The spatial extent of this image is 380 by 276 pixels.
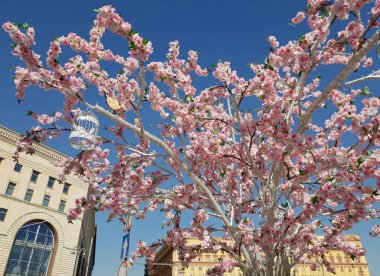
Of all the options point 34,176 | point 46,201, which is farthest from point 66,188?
point 34,176

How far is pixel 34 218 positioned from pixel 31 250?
3.12 metres

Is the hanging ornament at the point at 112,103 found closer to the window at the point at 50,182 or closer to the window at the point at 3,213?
the window at the point at 3,213

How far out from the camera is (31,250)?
100 ft

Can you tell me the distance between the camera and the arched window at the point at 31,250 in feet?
95.1

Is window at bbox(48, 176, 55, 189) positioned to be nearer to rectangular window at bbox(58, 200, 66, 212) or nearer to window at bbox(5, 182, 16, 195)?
rectangular window at bbox(58, 200, 66, 212)

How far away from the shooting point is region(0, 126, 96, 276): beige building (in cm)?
2908

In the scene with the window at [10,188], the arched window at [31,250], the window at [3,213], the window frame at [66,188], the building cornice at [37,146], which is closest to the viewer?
the window at [3,213]

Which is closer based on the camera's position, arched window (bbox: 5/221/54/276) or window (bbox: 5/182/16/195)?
arched window (bbox: 5/221/54/276)

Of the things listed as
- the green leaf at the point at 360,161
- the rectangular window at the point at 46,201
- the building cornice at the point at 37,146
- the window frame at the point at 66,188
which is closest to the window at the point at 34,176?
the building cornice at the point at 37,146

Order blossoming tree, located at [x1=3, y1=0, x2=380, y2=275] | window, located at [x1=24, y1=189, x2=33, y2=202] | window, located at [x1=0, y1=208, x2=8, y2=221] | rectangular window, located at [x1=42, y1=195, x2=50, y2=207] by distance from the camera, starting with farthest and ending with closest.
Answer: rectangular window, located at [x1=42, y1=195, x2=50, y2=207] → window, located at [x1=24, y1=189, x2=33, y2=202] → window, located at [x1=0, y1=208, x2=8, y2=221] → blossoming tree, located at [x1=3, y1=0, x2=380, y2=275]

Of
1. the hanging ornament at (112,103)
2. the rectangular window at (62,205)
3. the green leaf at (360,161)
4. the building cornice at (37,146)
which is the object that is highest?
the building cornice at (37,146)

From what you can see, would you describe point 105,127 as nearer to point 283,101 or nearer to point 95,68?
point 95,68

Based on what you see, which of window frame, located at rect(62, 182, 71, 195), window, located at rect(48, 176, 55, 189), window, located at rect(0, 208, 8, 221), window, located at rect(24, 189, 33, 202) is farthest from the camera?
window frame, located at rect(62, 182, 71, 195)

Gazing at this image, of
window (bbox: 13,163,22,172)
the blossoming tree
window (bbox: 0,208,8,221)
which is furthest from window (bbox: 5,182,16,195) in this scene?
the blossoming tree
